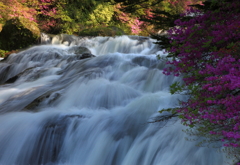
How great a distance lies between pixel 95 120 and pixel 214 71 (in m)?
2.68

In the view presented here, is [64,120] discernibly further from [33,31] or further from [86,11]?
[86,11]

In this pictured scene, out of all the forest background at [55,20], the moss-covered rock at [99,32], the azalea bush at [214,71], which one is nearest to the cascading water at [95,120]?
the azalea bush at [214,71]

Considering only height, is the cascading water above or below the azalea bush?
below

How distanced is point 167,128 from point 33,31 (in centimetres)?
1050

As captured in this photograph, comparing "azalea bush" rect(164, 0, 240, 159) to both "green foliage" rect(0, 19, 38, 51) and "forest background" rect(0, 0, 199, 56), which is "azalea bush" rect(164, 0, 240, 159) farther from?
"green foliage" rect(0, 19, 38, 51)

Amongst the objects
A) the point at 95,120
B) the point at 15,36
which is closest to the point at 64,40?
the point at 15,36

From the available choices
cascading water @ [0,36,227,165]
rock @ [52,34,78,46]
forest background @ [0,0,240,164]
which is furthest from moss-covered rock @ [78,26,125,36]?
cascading water @ [0,36,227,165]

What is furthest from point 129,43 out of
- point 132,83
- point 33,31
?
point 132,83

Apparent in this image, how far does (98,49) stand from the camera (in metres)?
12.0

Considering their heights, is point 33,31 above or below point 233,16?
below

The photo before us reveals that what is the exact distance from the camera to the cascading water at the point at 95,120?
3.57 meters

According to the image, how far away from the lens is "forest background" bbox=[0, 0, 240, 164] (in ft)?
7.64

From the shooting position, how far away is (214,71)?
7.74 feet

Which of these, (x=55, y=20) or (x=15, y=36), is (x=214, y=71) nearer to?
(x=15, y=36)
